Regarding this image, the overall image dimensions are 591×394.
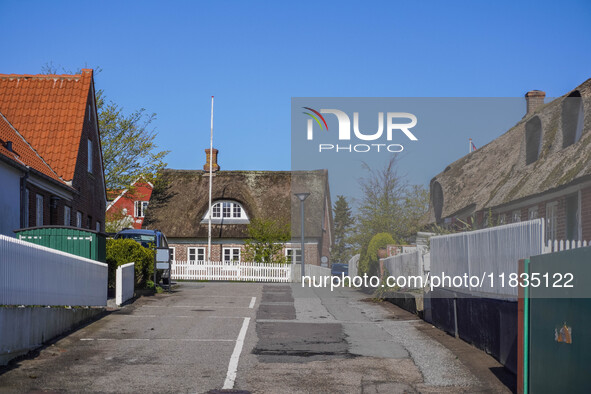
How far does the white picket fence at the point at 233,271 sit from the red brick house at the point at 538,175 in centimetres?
1186

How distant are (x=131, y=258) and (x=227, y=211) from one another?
30.2 metres

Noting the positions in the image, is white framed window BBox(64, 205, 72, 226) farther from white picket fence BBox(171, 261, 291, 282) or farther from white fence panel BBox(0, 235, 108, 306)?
white picket fence BBox(171, 261, 291, 282)

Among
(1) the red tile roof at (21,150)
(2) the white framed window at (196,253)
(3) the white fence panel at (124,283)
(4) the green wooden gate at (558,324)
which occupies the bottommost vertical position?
(2) the white framed window at (196,253)

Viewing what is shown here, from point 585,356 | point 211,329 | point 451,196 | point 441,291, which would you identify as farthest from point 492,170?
point 585,356

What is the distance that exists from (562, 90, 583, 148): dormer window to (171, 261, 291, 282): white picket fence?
22050 mm

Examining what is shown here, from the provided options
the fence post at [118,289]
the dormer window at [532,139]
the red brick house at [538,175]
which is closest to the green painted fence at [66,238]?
the fence post at [118,289]

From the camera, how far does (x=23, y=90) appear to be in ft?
91.1

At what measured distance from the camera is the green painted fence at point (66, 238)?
58.7 ft

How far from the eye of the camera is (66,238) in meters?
18.0

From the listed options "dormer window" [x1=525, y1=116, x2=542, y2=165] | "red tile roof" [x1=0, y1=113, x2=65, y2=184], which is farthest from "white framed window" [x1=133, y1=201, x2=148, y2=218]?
"dormer window" [x1=525, y1=116, x2=542, y2=165]

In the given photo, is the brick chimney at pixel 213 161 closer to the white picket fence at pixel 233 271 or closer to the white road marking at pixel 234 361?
the white picket fence at pixel 233 271

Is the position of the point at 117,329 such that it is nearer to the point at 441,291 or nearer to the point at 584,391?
the point at 441,291

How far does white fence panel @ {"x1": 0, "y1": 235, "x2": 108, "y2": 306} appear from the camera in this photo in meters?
9.74

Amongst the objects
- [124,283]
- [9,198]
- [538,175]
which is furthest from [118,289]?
[538,175]
